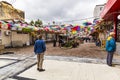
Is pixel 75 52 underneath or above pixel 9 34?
underneath

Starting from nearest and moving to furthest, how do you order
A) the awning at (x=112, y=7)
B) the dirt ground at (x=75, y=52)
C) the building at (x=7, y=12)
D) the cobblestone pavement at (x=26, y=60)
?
the cobblestone pavement at (x=26, y=60), the awning at (x=112, y=7), the dirt ground at (x=75, y=52), the building at (x=7, y=12)

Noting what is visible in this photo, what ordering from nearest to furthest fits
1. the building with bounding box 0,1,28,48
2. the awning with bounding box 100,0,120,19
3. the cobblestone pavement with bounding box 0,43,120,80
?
the cobblestone pavement with bounding box 0,43,120,80, the awning with bounding box 100,0,120,19, the building with bounding box 0,1,28,48

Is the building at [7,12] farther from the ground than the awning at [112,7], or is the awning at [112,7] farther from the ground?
the building at [7,12]

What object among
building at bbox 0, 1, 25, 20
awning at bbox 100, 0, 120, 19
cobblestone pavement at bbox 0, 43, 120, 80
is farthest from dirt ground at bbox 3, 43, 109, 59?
building at bbox 0, 1, 25, 20

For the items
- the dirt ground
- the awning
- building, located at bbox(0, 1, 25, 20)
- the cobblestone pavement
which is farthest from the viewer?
building, located at bbox(0, 1, 25, 20)

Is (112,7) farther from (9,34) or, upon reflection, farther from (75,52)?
(9,34)

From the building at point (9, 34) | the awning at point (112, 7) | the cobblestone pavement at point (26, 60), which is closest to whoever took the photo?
the cobblestone pavement at point (26, 60)

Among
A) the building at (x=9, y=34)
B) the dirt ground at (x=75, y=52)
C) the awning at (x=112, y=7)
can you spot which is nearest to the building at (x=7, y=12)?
the building at (x=9, y=34)

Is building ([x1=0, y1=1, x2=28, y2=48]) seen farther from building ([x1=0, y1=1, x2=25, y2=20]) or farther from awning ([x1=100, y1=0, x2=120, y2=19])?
awning ([x1=100, y1=0, x2=120, y2=19])

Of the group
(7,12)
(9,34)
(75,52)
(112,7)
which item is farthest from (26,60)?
(7,12)

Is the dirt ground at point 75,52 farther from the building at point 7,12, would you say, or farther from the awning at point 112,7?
the building at point 7,12

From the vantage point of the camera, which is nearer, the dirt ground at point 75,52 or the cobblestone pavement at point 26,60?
the cobblestone pavement at point 26,60

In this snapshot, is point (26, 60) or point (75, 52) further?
point (75, 52)

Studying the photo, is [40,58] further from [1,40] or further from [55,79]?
[1,40]
